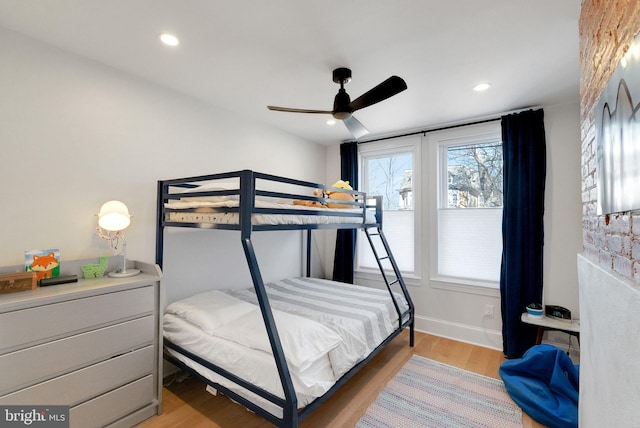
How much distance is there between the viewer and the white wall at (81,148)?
1.72 m

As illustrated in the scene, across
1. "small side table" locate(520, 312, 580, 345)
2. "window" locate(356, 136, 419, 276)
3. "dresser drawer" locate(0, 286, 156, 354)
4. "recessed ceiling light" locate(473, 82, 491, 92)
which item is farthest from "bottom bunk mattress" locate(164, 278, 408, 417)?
"recessed ceiling light" locate(473, 82, 491, 92)

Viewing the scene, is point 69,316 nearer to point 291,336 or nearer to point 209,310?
point 209,310

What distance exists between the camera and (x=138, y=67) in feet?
6.94

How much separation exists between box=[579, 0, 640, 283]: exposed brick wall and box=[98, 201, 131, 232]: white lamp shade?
103 inches

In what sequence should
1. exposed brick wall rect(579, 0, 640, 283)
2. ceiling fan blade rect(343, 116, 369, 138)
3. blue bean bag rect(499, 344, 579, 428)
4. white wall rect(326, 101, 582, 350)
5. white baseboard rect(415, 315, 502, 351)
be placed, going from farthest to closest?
white baseboard rect(415, 315, 502, 351) < white wall rect(326, 101, 582, 350) < ceiling fan blade rect(343, 116, 369, 138) < blue bean bag rect(499, 344, 579, 428) < exposed brick wall rect(579, 0, 640, 283)

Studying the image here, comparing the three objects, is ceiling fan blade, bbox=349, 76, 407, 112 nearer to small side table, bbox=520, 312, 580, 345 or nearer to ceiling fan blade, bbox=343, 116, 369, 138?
ceiling fan blade, bbox=343, 116, 369, 138

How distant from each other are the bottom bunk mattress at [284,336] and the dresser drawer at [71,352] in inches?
11.9

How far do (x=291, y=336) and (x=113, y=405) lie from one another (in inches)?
45.9

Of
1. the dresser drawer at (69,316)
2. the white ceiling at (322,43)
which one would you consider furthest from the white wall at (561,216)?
the dresser drawer at (69,316)

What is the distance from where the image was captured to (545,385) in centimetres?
208

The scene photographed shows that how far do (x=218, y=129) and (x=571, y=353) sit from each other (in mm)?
4041

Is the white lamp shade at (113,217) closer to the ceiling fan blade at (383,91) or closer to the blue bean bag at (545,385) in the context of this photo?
the ceiling fan blade at (383,91)

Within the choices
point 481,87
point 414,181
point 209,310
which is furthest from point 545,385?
point 209,310

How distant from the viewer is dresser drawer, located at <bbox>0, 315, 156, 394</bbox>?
1.39m
